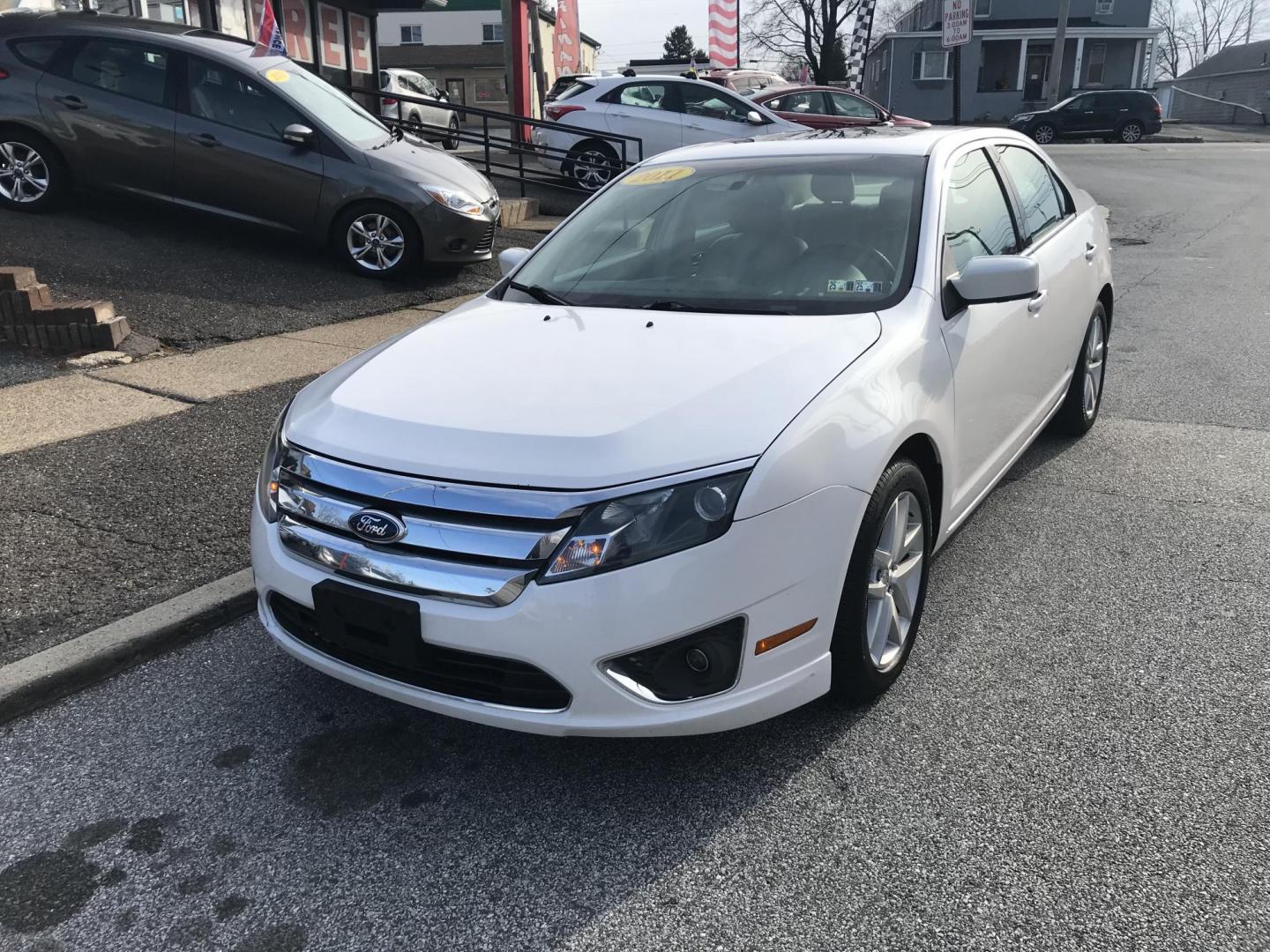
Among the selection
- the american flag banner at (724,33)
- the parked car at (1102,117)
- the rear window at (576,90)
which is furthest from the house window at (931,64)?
the rear window at (576,90)

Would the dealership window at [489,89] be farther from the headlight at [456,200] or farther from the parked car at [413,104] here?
the headlight at [456,200]

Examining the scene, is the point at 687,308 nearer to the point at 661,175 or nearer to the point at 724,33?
the point at 661,175

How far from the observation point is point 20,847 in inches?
99.7

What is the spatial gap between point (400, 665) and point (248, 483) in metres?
2.44

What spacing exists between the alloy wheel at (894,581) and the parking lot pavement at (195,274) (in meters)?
5.61

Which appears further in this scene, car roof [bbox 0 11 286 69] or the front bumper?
car roof [bbox 0 11 286 69]

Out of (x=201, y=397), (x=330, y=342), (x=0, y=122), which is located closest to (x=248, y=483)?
(x=201, y=397)

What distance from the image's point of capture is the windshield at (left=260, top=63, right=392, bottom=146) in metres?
8.84

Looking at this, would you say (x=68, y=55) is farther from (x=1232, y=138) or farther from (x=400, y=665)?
(x=1232, y=138)

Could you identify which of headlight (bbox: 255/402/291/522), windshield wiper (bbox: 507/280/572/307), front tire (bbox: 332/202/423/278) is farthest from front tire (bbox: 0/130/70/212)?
headlight (bbox: 255/402/291/522)

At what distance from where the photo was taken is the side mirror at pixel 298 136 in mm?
8578

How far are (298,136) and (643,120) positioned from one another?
656cm

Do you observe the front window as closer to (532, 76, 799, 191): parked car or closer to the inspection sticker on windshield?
(532, 76, 799, 191): parked car

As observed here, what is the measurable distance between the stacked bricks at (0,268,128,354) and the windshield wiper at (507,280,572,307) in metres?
4.04
